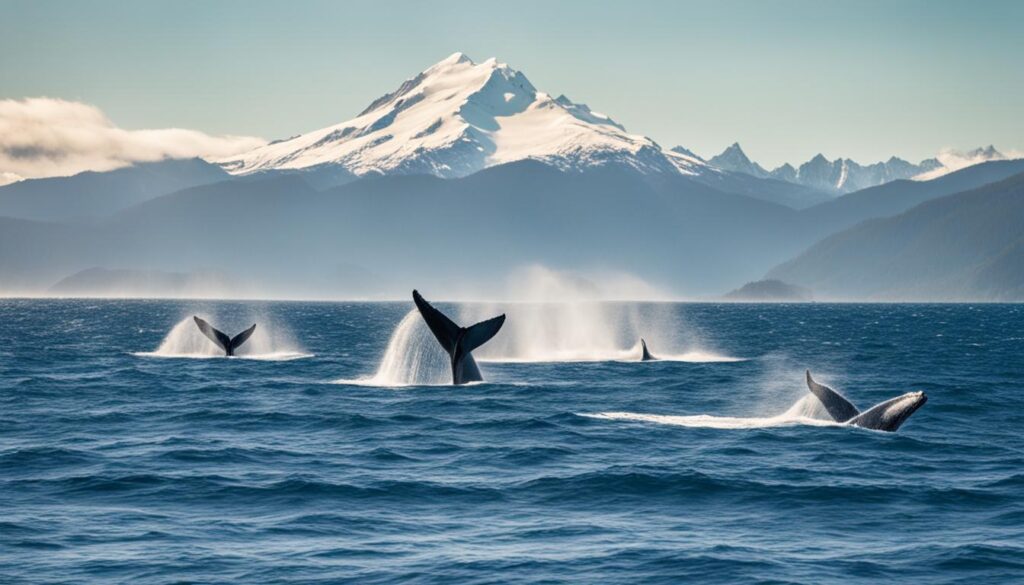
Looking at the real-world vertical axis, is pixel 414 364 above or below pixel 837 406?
above

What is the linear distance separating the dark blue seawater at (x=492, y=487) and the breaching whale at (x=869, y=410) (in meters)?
0.50

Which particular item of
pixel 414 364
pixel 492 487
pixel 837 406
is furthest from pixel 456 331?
pixel 414 364

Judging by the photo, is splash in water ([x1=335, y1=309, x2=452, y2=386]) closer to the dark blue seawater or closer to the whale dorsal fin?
the dark blue seawater

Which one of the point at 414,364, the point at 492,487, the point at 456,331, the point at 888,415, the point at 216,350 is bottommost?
the point at 492,487

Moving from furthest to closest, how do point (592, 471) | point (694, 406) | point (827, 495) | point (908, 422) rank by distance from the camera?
point (694, 406)
point (908, 422)
point (592, 471)
point (827, 495)

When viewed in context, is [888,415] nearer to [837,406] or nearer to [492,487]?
[837,406]

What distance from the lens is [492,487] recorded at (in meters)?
22.7

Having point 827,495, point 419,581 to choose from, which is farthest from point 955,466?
point 419,581

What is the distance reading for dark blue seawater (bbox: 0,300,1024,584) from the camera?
16938 mm

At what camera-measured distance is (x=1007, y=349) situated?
252 feet

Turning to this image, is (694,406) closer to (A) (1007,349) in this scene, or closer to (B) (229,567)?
(B) (229,567)

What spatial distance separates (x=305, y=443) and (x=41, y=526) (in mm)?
9832

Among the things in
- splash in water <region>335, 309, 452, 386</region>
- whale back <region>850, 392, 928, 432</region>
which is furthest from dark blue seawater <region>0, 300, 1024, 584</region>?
splash in water <region>335, 309, 452, 386</region>

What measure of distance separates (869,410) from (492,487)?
35.7 feet
